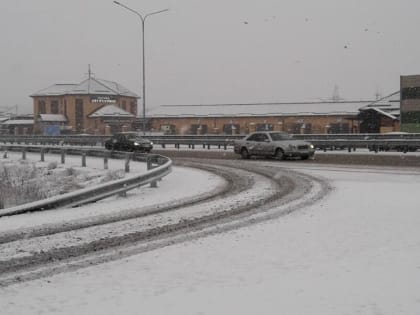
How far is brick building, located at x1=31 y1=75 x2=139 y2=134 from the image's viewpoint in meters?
86.6

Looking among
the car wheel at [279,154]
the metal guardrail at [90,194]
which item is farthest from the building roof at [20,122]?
the metal guardrail at [90,194]

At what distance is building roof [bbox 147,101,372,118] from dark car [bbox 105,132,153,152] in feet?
127

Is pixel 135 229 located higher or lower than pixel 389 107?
lower

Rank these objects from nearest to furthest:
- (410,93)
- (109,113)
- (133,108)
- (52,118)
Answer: (410,93) → (109,113) → (52,118) → (133,108)

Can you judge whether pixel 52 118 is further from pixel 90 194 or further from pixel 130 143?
pixel 90 194

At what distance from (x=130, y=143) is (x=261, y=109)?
139ft

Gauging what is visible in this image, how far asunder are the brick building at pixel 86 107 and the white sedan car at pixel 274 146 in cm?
5690

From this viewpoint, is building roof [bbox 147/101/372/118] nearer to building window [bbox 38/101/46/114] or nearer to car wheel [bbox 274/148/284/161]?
building window [bbox 38/101/46/114]

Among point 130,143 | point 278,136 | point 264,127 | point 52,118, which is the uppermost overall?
point 52,118

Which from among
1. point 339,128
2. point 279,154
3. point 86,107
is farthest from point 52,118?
point 279,154

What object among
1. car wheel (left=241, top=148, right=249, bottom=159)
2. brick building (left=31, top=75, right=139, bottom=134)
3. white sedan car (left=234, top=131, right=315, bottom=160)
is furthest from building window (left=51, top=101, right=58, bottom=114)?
car wheel (left=241, top=148, right=249, bottom=159)

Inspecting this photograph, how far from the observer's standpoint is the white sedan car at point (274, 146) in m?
25.4

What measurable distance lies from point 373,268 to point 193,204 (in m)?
5.81

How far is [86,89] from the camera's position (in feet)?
306
